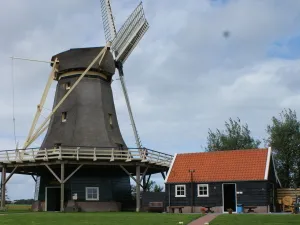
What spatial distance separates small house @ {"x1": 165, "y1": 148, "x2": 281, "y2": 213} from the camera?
2647cm

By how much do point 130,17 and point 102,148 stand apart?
1021cm

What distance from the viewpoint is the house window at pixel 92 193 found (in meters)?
30.2

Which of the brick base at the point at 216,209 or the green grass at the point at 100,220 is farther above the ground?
the green grass at the point at 100,220

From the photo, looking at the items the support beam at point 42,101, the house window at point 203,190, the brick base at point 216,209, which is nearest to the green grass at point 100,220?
the brick base at point 216,209

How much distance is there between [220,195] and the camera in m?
27.2

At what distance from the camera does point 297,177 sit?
35719 millimetres

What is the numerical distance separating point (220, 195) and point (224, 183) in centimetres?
70

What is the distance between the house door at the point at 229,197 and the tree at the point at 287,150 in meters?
8.92

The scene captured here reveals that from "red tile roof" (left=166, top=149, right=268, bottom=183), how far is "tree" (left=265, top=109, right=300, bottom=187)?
8.56 metres

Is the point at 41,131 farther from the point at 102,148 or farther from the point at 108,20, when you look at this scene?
the point at 108,20

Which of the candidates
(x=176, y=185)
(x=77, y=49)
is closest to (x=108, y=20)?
(x=77, y=49)

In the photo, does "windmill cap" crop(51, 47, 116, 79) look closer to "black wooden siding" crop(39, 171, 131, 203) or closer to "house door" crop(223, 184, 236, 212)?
"black wooden siding" crop(39, 171, 131, 203)

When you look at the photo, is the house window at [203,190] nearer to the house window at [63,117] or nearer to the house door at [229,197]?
the house door at [229,197]

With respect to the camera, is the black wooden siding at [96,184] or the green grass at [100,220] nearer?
the green grass at [100,220]
